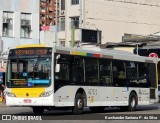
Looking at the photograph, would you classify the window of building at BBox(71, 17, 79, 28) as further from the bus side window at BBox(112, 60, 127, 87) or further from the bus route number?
the bus route number

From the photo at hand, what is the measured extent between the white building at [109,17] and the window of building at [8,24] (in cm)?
2099

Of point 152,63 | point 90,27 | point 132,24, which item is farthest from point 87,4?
point 152,63

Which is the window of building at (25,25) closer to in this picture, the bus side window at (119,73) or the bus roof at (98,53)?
the bus roof at (98,53)

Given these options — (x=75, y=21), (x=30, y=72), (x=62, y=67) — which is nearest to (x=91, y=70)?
(x=62, y=67)

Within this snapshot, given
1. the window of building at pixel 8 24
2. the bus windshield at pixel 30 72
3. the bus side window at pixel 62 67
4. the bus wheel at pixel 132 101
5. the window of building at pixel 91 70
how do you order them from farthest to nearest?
the window of building at pixel 8 24
the bus wheel at pixel 132 101
the window of building at pixel 91 70
the bus side window at pixel 62 67
the bus windshield at pixel 30 72

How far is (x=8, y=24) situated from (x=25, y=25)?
1.59m

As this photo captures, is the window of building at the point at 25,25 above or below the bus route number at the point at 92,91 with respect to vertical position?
above

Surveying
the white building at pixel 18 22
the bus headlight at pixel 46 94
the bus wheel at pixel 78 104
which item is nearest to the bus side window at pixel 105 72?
the bus wheel at pixel 78 104

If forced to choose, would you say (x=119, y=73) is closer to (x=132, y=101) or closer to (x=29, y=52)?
(x=132, y=101)

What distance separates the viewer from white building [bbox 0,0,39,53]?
45219 mm

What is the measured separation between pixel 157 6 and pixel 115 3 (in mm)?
8188

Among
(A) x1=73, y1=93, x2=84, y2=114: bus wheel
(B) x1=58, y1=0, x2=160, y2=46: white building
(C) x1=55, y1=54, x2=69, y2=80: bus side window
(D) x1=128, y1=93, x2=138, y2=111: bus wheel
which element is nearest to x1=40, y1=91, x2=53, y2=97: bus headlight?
(C) x1=55, y1=54, x2=69, y2=80: bus side window

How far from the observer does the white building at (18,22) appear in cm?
4522

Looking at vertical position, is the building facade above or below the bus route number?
above
